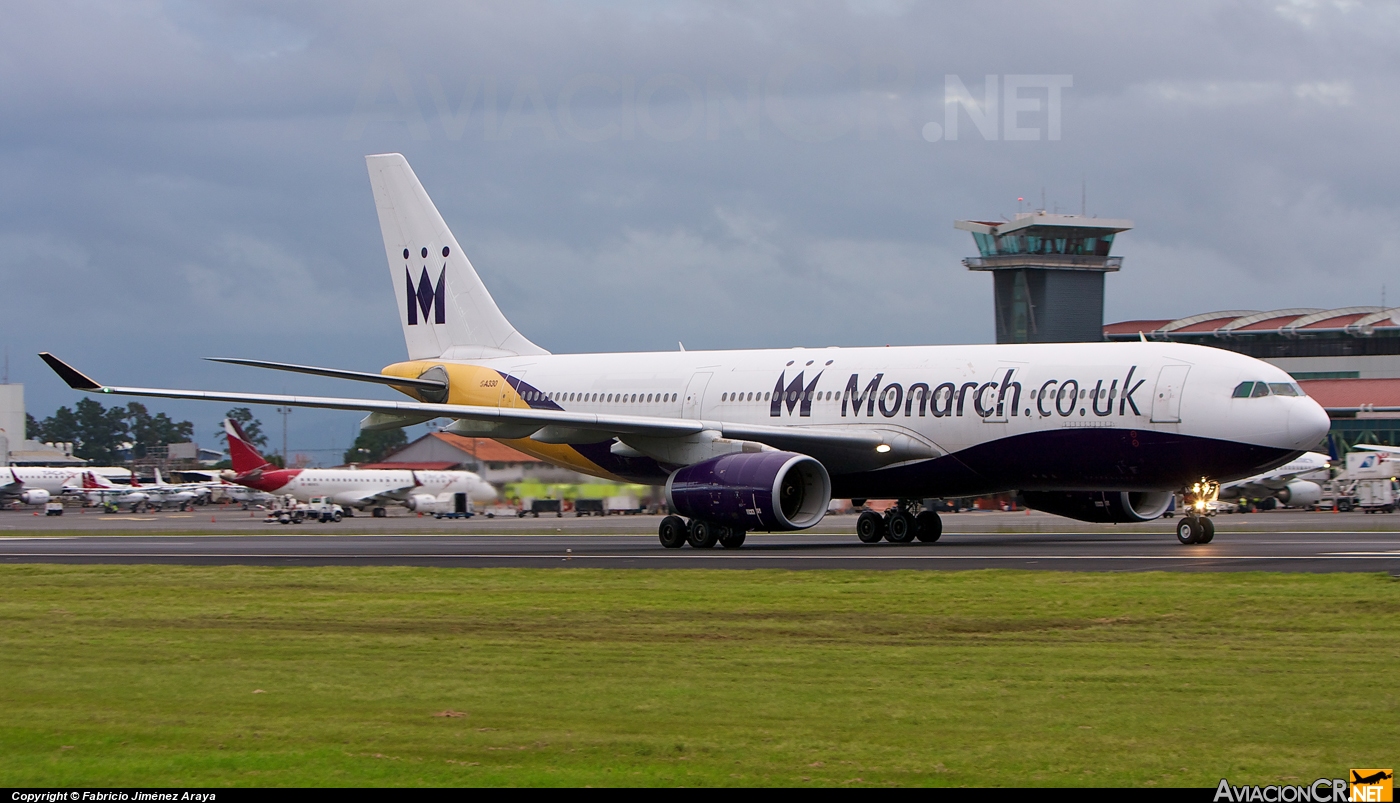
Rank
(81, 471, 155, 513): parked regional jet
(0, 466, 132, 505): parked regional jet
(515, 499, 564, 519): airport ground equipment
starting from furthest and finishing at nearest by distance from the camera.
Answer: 1. (0, 466, 132, 505): parked regional jet
2. (81, 471, 155, 513): parked regional jet
3. (515, 499, 564, 519): airport ground equipment

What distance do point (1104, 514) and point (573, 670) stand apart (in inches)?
886

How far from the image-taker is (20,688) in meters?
11.2

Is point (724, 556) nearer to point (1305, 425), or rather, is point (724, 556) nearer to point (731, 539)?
point (731, 539)

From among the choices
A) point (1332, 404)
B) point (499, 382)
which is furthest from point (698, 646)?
point (1332, 404)

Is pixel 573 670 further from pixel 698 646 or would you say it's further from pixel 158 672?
pixel 158 672

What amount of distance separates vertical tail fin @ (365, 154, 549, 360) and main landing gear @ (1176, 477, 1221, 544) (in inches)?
716

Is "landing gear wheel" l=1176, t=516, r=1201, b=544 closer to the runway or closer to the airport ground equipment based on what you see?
the runway

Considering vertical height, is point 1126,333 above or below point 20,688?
above

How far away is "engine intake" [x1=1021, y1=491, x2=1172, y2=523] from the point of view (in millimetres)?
31500

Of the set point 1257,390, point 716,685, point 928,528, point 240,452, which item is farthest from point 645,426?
point 240,452

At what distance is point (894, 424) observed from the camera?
98.7ft

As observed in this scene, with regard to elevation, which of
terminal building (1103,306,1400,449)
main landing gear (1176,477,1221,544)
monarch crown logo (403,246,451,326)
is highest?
terminal building (1103,306,1400,449)

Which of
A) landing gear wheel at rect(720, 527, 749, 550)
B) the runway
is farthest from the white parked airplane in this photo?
landing gear wheel at rect(720, 527, 749, 550)

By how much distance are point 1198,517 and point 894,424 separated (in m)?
6.21
